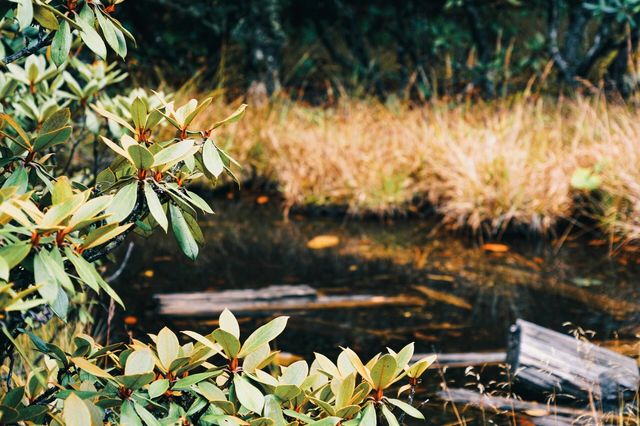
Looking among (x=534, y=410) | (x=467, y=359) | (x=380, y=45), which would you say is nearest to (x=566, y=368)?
(x=534, y=410)

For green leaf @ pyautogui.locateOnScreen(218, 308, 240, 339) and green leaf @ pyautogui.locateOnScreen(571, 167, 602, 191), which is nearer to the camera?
green leaf @ pyautogui.locateOnScreen(218, 308, 240, 339)

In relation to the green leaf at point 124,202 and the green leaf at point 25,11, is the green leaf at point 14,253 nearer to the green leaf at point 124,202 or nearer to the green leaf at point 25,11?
the green leaf at point 124,202

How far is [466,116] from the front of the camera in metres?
7.61

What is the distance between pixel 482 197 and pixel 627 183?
38.4 inches

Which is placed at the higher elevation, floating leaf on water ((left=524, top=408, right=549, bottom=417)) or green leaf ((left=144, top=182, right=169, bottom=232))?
green leaf ((left=144, top=182, right=169, bottom=232))

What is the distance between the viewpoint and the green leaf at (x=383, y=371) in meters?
1.37

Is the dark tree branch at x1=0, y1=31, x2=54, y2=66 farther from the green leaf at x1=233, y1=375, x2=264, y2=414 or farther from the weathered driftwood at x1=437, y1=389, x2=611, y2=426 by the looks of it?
the weathered driftwood at x1=437, y1=389, x2=611, y2=426

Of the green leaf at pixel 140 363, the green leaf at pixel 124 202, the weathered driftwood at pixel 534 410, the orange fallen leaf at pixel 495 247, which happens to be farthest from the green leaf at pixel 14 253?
the orange fallen leaf at pixel 495 247

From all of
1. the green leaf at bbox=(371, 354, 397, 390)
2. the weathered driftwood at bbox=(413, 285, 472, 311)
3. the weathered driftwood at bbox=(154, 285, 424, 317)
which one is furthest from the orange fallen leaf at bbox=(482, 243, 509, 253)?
the green leaf at bbox=(371, 354, 397, 390)

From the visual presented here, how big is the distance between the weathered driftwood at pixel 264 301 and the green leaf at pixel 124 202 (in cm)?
289

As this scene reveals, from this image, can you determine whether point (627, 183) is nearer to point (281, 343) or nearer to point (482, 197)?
point (482, 197)

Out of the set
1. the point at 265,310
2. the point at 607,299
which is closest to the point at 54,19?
the point at 265,310

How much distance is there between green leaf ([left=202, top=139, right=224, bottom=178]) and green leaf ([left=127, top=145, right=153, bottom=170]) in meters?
0.12

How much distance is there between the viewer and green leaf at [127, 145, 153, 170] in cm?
130
